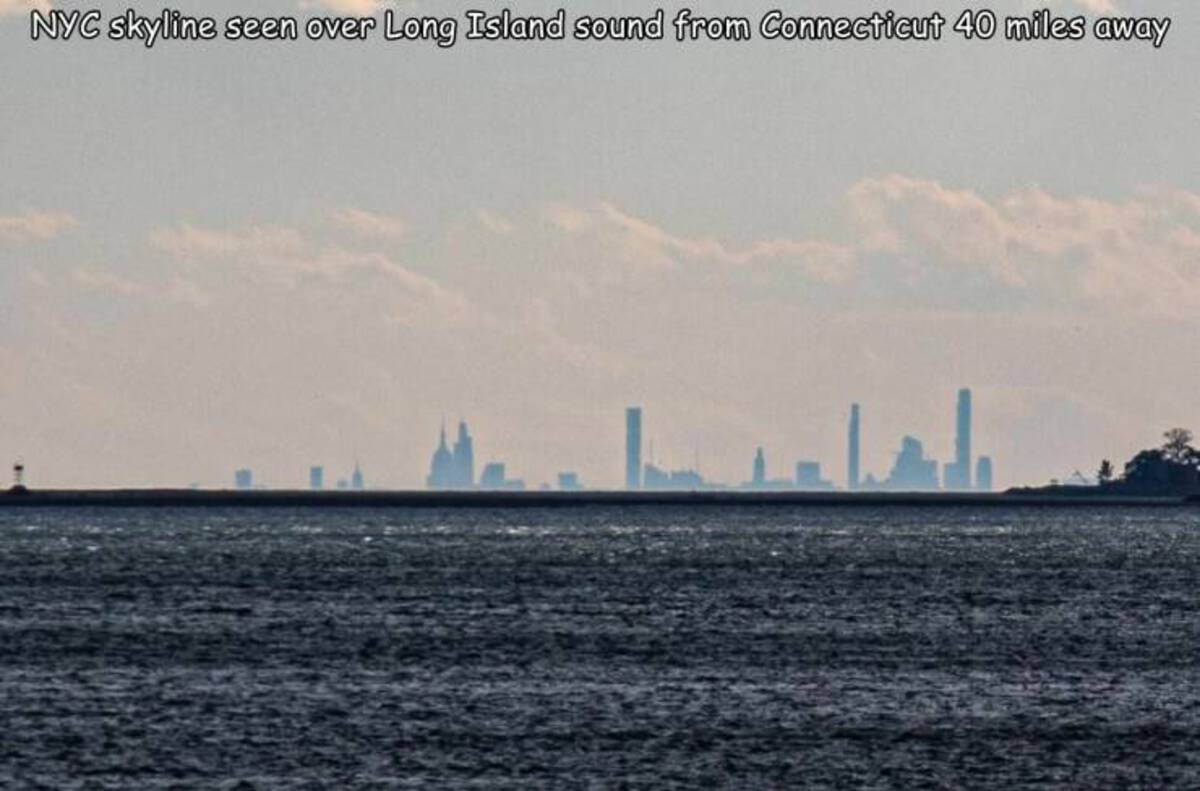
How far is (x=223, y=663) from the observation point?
100 m

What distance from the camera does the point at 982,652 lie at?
109438 millimetres

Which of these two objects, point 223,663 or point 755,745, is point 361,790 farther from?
point 223,663

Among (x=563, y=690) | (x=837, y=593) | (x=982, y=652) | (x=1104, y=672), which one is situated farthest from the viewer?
(x=837, y=593)

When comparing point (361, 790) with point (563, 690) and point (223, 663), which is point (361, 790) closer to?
point (563, 690)

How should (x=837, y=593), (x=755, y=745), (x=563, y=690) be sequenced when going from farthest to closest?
(x=837, y=593) < (x=563, y=690) < (x=755, y=745)

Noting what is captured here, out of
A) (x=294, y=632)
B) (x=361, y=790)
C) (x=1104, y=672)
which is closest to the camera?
(x=361, y=790)

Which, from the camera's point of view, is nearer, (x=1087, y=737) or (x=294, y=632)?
(x=1087, y=737)

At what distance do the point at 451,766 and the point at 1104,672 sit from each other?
120ft

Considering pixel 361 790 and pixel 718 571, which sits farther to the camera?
pixel 718 571

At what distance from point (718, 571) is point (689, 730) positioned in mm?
110549

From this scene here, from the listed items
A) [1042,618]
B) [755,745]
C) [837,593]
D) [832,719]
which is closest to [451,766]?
[755,745]

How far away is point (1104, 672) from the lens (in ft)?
328

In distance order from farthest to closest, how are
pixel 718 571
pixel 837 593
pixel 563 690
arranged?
pixel 718 571 < pixel 837 593 < pixel 563 690

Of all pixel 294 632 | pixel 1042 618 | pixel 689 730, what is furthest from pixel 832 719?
pixel 1042 618
